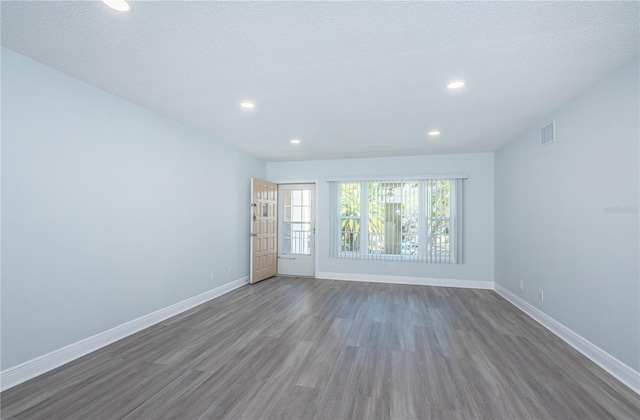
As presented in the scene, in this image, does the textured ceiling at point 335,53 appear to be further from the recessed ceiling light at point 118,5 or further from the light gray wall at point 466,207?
the light gray wall at point 466,207

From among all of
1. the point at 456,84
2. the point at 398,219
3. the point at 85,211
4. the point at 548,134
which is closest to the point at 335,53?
the point at 456,84

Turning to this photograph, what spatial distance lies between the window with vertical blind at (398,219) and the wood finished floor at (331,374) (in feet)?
6.03

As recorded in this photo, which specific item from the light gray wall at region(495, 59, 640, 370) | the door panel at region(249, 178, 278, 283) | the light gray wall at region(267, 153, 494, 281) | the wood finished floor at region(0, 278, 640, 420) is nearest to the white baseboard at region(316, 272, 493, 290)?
the light gray wall at region(267, 153, 494, 281)

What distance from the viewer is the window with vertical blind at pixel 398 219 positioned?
5328 mm

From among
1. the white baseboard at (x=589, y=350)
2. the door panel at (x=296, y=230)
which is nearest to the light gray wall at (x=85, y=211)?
the door panel at (x=296, y=230)

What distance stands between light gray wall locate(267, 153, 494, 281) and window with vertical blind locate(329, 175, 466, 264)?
6.3 inches

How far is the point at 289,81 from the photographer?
2.52m

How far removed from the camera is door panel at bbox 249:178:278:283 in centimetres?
533

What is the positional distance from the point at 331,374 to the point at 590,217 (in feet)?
9.02

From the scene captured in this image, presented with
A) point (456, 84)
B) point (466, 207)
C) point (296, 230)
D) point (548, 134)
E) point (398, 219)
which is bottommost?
point (296, 230)

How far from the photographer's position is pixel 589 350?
257cm

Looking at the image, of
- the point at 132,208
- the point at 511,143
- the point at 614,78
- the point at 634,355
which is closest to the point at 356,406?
the point at 634,355

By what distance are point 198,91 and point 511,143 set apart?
4521 millimetres

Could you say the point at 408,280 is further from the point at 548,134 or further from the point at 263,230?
the point at 548,134
